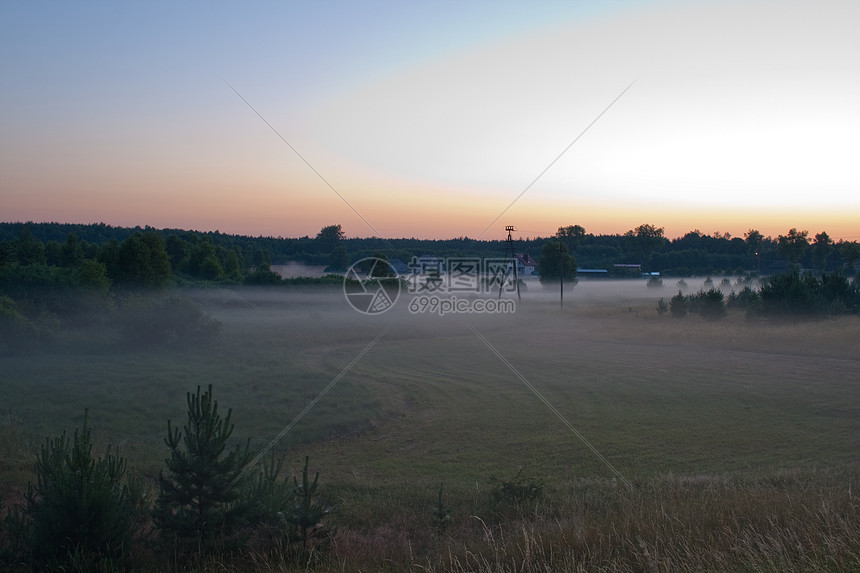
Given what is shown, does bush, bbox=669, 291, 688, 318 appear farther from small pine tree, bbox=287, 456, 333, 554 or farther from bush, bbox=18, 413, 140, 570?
bush, bbox=18, 413, 140, 570

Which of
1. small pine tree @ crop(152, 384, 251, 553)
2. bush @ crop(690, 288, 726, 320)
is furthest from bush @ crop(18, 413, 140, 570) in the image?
bush @ crop(690, 288, 726, 320)

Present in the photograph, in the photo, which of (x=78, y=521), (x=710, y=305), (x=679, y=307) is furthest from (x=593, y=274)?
(x=78, y=521)

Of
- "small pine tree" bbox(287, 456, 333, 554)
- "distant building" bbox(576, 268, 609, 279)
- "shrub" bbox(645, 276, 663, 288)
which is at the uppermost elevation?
"distant building" bbox(576, 268, 609, 279)

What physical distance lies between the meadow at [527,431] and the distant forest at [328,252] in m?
20.1

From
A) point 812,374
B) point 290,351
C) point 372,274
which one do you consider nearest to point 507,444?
point 812,374

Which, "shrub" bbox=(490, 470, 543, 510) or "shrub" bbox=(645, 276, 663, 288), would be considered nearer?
"shrub" bbox=(490, 470, 543, 510)

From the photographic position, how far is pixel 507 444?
50.0 feet

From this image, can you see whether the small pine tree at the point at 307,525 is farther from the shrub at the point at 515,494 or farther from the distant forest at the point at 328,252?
the distant forest at the point at 328,252

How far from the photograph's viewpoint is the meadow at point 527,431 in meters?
5.82

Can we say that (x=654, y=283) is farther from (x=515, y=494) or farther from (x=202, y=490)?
(x=202, y=490)

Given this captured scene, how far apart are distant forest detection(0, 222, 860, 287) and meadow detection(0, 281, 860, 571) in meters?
20.1

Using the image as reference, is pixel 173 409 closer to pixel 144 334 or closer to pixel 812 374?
Result: pixel 144 334

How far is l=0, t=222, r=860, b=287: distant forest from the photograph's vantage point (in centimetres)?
5541

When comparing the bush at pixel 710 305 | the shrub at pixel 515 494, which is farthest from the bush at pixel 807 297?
the shrub at pixel 515 494
